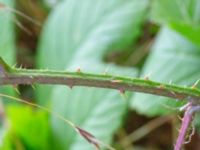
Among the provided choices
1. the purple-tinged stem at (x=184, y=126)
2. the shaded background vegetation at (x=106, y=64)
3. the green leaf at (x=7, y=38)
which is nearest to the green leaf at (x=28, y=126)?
the shaded background vegetation at (x=106, y=64)

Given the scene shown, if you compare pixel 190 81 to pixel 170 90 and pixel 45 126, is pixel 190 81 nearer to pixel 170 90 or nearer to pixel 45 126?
pixel 45 126

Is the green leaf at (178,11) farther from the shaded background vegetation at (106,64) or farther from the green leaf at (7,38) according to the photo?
the green leaf at (7,38)

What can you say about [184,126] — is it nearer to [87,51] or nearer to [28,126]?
[28,126]

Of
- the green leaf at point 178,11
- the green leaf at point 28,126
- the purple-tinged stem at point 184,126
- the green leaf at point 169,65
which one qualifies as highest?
the green leaf at point 178,11

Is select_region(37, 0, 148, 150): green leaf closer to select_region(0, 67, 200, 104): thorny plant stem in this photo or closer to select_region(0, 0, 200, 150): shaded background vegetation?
select_region(0, 0, 200, 150): shaded background vegetation

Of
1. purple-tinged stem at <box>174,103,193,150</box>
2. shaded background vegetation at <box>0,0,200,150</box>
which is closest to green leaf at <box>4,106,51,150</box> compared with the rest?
shaded background vegetation at <box>0,0,200,150</box>

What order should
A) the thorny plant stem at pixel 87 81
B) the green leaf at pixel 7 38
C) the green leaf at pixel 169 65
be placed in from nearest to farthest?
the thorny plant stem at pixel 87 81
the green leaf at pixel 169 65
the green leaf at pixel 7 38

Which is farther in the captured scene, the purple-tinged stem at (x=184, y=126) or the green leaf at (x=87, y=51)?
the green leaf at (x=87, y=51)

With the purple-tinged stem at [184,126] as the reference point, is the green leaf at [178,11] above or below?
above
